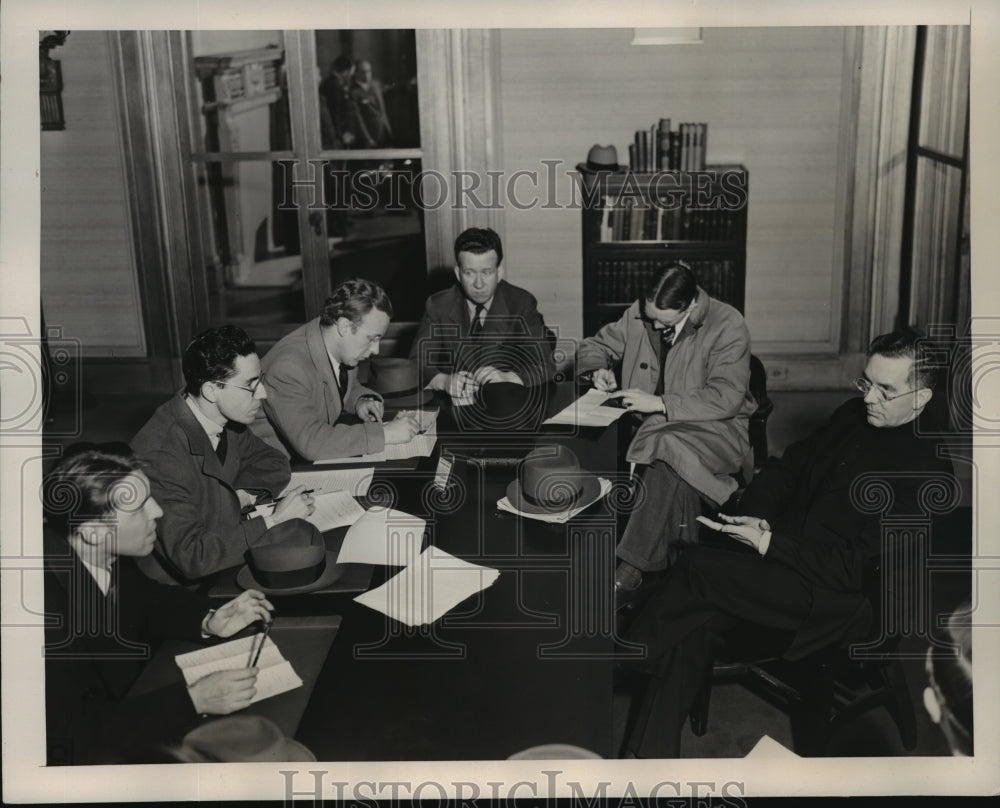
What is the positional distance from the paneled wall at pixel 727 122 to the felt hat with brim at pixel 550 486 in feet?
8.96

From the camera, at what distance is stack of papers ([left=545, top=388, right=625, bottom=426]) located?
275cm

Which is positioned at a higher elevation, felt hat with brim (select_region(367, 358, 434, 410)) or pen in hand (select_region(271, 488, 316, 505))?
felt hat with brim (select_region(367, 358, 434, 410))

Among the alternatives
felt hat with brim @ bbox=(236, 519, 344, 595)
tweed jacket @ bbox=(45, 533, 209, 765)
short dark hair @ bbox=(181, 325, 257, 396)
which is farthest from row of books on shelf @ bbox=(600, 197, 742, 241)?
tweed jacket @ bbox=(45, 533, 209, 765)

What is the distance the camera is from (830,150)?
460 cm

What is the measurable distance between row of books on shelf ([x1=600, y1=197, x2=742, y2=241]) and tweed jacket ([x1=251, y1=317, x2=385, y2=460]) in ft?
6.75

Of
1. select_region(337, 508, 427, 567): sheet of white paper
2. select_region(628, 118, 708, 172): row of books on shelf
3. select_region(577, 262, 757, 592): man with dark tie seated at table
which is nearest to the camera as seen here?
select_region(337, 508, 427, 567): sheet of white paper

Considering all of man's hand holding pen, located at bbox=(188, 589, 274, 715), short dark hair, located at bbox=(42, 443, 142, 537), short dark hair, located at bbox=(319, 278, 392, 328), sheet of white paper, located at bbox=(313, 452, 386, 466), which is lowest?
man's hand holding pen, located at bbox=(188, 589, 274, 715)

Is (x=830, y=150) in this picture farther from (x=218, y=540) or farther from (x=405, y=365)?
(x=218, y=540)

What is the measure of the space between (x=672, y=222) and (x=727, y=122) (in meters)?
0.55

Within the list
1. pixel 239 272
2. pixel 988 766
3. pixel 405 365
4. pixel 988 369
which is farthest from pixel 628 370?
pixel 239 272

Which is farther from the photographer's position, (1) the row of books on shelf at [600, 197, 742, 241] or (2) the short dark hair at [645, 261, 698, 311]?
(1) the row of books on shelf at [600, 197, 742, 241]

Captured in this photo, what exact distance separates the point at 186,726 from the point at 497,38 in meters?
3.64

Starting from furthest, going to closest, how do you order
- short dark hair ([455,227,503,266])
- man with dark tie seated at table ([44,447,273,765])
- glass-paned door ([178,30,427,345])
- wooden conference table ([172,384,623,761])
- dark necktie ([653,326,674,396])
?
glass-paned door ([178,30,427,345]), short dark hair ([455,227,503,266]), dark necktie ([653,326,674,396]), man with dark tie seated at table ([44,447,273,765]), wooden conference table ([172,384,623,761])

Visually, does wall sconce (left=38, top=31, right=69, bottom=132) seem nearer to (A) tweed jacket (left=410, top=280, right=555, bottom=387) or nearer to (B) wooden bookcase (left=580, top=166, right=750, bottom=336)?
(A) tweed jacket (left=410, top=280, right=555, bottom=387)
